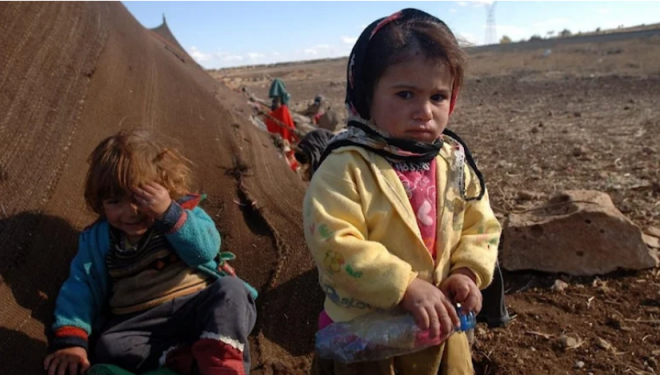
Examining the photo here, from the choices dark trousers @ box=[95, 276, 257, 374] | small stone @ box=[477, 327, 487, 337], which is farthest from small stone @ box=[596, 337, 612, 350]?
dark trousers @ box=[95, 276, 257, 374]

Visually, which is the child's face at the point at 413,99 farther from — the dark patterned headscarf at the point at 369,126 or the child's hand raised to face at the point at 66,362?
the child's hand raised to face at the point at 66,362

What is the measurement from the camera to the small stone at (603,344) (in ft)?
9.64

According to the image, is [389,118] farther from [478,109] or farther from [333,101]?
[333,101]

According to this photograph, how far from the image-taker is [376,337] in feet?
5.36

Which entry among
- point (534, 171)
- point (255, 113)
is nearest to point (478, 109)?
point (534, 171)

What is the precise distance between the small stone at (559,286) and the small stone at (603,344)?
560 mm

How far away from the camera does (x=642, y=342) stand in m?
2.99

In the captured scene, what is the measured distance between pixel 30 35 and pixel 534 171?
4727 millimetres

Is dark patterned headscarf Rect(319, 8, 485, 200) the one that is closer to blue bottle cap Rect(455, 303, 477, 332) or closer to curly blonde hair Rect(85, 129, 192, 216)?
blue bottle cap Rect(455, 303, 477, 332)

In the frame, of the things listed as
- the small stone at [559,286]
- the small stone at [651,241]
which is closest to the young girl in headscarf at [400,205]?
the small stone at [559,286]

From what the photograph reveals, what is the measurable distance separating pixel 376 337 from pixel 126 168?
1.19 metres

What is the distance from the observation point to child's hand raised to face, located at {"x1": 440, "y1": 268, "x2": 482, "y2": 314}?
169 cm

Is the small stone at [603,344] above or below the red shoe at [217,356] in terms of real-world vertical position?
below

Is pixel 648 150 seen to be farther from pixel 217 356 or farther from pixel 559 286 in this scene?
pixel 217 356
